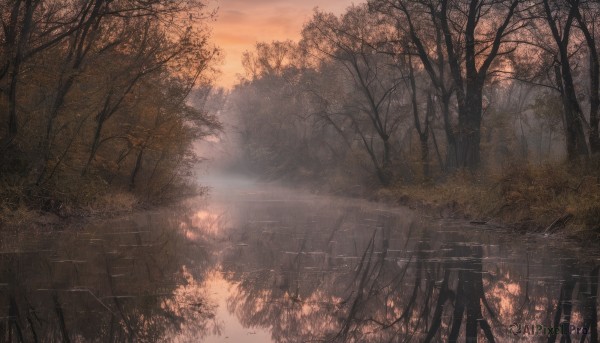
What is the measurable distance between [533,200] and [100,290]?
546 inches

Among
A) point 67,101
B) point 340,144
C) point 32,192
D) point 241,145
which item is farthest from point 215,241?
point 241,145

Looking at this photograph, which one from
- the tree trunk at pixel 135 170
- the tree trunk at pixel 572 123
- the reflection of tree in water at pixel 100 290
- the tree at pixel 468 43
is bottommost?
the reflection of tree in water at pixel 100 290

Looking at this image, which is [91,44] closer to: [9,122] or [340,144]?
[9,122]

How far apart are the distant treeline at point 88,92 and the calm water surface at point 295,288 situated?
3.13 metres

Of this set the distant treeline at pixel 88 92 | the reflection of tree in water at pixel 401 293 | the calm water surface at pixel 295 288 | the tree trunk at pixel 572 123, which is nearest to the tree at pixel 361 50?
the distant treeline at pixel 88 92

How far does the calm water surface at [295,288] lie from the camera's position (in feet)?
25.5

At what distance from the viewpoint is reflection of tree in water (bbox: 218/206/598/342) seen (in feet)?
25.8

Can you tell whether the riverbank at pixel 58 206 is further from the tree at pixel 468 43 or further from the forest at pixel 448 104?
the tree at pixel 468 43

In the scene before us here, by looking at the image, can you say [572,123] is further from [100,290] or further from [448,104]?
[100,290]

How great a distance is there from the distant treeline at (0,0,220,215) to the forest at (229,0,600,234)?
10.4 meters

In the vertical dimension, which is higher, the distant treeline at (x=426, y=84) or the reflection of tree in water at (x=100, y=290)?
the distant treeline at (x=426, y=84)

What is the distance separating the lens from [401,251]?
15.4 m

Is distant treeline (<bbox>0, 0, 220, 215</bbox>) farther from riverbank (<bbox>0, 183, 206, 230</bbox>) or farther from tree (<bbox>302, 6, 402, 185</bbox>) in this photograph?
tree (<bbox>302, 6, 402, 185</bbox>)

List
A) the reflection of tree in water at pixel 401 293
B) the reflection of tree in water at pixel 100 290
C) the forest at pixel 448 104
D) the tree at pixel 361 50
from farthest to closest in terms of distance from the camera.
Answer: the tree at pixel 361 50 < the forest at pixel 448 104 < the reflection of tree in water at pixel 401 293 < the reflection of tree in water at pixel 100 290
